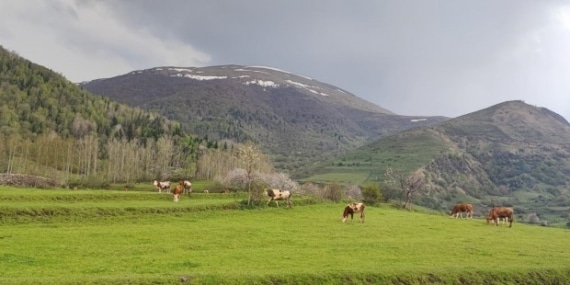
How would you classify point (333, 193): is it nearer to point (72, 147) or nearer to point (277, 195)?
point (277, 195)

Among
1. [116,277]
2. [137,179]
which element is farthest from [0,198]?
[137,179]

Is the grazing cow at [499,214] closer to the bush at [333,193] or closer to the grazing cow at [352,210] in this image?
the grazing cow at [352,210]

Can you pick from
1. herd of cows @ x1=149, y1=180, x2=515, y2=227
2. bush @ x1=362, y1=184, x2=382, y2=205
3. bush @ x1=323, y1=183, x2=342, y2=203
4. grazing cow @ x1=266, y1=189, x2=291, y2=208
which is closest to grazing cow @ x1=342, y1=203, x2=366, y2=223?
herd of cows @ x1=149, y1=180, x2=515, y2=227

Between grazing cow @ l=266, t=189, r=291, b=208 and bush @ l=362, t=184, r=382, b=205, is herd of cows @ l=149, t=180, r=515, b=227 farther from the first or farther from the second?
bush @ l=362, t=184, r=382, b=205

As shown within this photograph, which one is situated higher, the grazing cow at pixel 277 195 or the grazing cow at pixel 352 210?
the grazing cow at pixel 277 195

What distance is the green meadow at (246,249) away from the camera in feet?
87.0

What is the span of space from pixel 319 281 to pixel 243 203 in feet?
121

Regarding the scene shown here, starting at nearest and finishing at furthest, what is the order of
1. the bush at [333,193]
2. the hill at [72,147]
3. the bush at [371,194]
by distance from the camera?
the bush at [333,193] → the bush at [371,194] → the hill at [72,147]

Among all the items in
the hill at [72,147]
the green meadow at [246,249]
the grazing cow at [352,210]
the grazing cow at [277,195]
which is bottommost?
the green meadow at [246,249]

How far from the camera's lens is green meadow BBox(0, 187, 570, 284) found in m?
26.5

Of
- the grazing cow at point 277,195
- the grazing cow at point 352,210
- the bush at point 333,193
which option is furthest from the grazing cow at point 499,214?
the bush at point 333,193

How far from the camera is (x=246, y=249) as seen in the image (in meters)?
34.0

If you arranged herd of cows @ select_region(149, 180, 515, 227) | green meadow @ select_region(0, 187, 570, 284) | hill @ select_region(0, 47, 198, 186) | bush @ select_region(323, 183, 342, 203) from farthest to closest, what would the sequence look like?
hill @ select_region(0, 47, 198, 186) < bush @ select_region(323, 183, 342, 203) < herd of cows @ select_region(149, 180, 515, 227) < green meadow @ select_region(0, 187, 570, 284)

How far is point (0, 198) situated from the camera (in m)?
52.6
